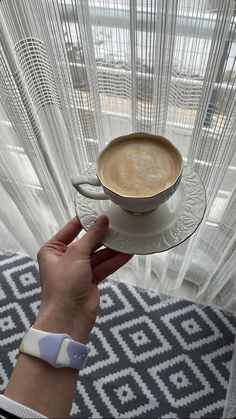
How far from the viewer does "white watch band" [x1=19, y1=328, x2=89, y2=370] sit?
2.10ft

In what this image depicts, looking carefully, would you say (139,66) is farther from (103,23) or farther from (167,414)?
(167,414)

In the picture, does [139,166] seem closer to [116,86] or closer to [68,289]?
[116,86]

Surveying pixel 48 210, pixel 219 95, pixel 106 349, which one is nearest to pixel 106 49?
pixel 219 95

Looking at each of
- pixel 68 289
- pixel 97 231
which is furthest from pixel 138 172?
pixel 68 289

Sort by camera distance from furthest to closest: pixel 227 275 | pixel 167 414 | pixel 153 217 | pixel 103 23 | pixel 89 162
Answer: pixel 167 414, pixel 227 275, pixel 89 162, pixel 153 217, pixel 103 23

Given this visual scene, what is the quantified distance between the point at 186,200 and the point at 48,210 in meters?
0.49

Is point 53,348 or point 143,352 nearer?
point 53,348

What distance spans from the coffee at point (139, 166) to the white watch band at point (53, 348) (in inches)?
11.0

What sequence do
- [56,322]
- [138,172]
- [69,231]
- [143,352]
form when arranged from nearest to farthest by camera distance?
[138,172] < [56,322] < [69,231] < [143,352]

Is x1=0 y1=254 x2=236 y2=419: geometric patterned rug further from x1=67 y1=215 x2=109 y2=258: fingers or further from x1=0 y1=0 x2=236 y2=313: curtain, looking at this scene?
x1=67 y1=215 x2=109 y2=258: fingers

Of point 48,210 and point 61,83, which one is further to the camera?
point 48,210

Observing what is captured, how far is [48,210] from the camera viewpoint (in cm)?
102

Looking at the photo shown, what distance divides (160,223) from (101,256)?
0.20 metres

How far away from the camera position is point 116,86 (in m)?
0.60
